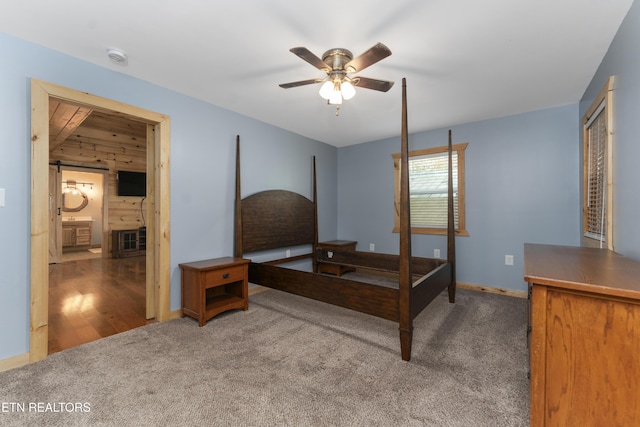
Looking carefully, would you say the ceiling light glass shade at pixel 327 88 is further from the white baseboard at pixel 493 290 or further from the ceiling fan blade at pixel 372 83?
the white baseboard at pixel 493 290

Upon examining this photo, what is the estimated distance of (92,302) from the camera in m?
3.10

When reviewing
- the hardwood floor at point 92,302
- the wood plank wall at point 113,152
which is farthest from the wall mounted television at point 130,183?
the hardwood floor at point 92,302

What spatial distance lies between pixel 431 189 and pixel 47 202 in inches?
164

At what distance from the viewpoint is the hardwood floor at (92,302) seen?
93.0 inches

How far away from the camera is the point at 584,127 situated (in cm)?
275

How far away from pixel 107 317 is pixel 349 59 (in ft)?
10.7

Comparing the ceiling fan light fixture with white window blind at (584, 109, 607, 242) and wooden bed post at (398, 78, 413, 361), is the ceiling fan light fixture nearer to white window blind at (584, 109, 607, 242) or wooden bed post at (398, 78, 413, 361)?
wooden bed post at (398, 78, 413, 361)

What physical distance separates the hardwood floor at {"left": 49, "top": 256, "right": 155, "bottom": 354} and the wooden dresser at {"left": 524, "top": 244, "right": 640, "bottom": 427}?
2.99 m

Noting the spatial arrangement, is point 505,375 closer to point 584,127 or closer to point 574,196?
point 574,196

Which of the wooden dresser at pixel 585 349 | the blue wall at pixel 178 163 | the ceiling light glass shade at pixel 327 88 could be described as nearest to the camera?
the wooden dresser at pixel 585 349

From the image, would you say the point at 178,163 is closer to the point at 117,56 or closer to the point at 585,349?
the point at 117,56

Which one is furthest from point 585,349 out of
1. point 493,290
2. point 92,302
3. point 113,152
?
point 113,152

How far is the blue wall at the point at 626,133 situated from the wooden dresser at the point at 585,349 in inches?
30.7

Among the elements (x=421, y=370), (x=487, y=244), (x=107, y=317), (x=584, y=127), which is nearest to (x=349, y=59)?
(x=421, y=370)
